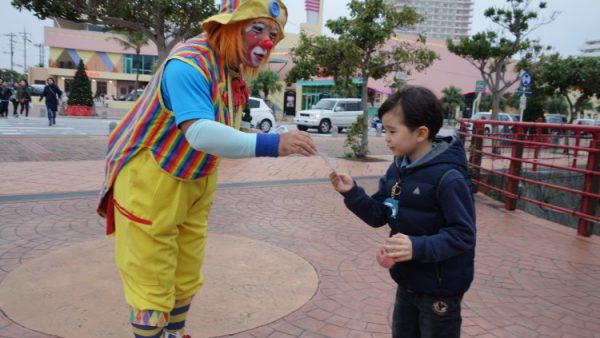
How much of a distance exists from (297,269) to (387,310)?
0.90 m

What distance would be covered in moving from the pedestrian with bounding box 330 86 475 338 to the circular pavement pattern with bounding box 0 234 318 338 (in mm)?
1344

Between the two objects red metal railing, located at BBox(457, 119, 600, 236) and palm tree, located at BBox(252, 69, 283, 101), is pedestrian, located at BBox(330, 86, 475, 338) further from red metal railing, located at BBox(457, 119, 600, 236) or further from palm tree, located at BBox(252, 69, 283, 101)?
palm tree, located at BBox(252, 69, 283, 101)

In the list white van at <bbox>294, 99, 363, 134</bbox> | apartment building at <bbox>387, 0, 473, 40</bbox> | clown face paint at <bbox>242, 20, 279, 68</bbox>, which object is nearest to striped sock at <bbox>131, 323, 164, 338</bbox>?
clown face paint at <bbox>242, 20, 279, 68</bbox>

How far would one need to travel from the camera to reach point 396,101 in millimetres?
1795

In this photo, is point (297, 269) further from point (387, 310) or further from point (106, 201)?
point (106, 201)

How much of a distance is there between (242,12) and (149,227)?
935 millimetres

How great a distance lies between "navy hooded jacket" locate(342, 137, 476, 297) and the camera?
66.6 inches

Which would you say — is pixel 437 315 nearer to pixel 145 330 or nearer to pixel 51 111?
pixel 145 330

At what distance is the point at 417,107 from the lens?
176cm

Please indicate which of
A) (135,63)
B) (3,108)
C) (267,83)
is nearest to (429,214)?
(3,108)

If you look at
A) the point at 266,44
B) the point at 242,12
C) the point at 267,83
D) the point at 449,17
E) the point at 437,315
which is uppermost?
the point at 449,17

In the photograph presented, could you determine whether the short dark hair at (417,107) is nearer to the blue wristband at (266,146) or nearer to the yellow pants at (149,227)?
the blue wristband at (266,146)

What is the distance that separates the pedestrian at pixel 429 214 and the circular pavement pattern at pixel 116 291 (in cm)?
134

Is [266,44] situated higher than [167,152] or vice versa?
[266,44]
